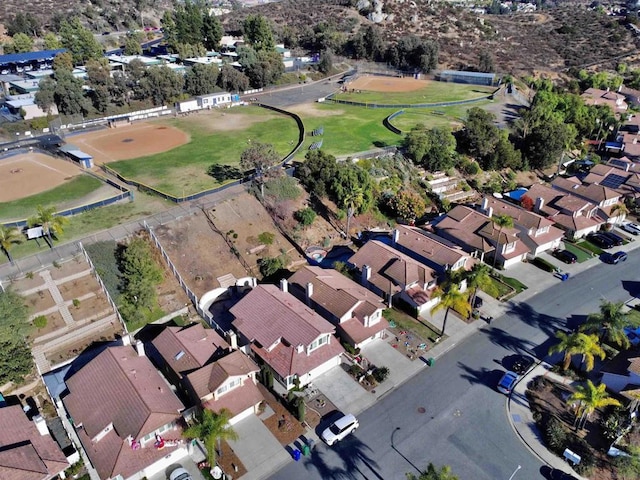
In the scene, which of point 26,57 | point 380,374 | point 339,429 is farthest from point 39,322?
point 26,57

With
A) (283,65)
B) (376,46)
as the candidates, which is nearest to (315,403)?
(283,65)

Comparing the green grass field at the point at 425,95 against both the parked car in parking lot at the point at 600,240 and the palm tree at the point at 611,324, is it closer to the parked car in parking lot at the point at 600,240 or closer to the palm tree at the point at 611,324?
the parked car in parking lot at the point at 600,240

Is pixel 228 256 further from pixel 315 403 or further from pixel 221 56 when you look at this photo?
pixel 221 56

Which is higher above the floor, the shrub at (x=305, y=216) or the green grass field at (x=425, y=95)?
the green grass field at (x=425, y=95)

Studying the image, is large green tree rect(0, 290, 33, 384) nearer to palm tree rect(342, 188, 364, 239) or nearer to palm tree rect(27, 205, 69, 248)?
palm tree rect(27, 205, 69, 248)

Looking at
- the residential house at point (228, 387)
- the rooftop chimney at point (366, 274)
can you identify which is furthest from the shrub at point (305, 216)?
the residential house at point (228, 387)

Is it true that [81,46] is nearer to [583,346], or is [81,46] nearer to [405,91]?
[405,91]
